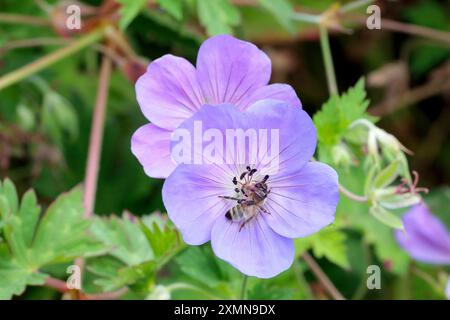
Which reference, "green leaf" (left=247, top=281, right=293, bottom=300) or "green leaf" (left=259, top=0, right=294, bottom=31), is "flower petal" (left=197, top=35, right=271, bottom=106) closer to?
"green leaf" (left=247, top=281, right=293, bottom=300)

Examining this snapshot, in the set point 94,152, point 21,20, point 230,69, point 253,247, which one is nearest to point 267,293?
point 253,247

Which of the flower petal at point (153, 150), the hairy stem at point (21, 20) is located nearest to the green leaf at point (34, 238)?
the flower petal at point (153, 150)

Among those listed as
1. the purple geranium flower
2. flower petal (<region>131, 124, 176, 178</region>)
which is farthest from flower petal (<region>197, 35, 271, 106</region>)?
the purple geranium flower

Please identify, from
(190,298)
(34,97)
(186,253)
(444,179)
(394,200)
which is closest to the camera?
(394,200)

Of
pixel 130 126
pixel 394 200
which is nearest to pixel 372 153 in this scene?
pixel 394 200

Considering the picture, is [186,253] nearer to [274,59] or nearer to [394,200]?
[394,200]
